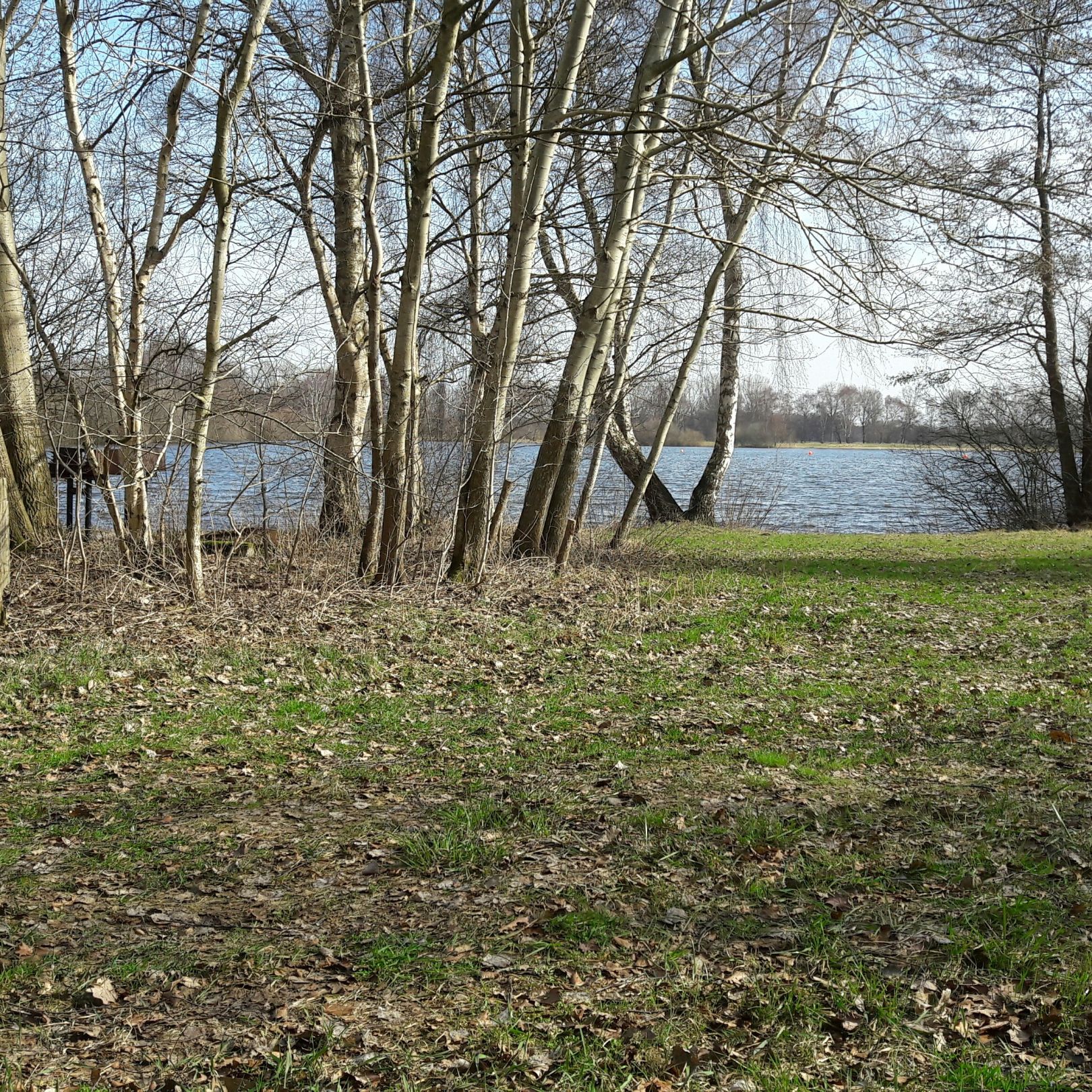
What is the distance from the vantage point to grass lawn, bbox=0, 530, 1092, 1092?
326 centimetres

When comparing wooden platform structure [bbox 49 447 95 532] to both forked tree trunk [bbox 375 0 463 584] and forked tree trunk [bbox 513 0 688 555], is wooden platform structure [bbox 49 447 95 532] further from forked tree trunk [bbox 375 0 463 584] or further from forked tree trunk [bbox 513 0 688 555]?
forked tree trunk [bbox 513 0 688 555]

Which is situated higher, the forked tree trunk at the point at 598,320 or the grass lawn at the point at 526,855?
the forked tree trunk at the point at 598,320

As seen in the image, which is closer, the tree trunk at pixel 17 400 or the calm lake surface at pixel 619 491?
the tree trunk at pixel 17 400

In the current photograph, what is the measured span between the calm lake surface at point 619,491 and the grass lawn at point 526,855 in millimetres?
1611

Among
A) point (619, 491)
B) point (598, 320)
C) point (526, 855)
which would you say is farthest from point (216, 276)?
point (619, 491)

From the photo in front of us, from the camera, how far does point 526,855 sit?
4680mm

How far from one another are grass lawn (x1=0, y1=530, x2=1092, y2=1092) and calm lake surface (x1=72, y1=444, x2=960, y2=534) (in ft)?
5.28

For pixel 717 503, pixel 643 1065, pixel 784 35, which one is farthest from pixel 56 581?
pixel 717 503

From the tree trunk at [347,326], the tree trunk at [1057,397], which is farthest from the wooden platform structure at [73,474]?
the tree trunk at [1057,397]

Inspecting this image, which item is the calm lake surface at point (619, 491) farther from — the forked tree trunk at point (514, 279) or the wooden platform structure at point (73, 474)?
the forked tree trunk at point (514, 279)

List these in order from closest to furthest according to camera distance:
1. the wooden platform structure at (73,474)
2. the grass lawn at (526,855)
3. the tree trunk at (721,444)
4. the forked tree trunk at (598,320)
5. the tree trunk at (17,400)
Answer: the grass lawn at (526,855) → the wooden platform structure at (73,474) → the tree trunk at (17,400) → the forked tree trunk at (598,320) → the tree trunk at (721,444)

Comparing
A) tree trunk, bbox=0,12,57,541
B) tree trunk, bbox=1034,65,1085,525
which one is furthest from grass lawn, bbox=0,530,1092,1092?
tree trunk, bbox=1034,65,1085,525

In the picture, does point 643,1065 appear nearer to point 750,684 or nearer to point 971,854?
point 971,854

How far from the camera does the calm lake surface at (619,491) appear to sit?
10.3 meters
